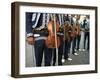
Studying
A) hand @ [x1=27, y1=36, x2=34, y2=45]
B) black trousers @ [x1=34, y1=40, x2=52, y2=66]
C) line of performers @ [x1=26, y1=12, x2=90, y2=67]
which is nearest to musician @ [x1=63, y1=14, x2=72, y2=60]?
line of performers @ [x1=26, y1=12, x2=90, y2=67]

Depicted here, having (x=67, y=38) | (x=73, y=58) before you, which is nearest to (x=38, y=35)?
(x=67, y=38)

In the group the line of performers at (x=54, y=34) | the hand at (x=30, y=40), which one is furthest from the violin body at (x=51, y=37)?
the hand at (x=30, y=40)

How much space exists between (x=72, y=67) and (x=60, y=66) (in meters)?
0.11

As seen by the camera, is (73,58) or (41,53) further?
(73,58)

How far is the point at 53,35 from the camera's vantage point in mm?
1986

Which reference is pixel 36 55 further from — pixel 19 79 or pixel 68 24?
pixel 68 24

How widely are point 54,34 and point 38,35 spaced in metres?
0.14

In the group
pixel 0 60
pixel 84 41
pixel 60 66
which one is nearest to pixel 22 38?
pixel 0 60

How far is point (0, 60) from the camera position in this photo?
1785mm

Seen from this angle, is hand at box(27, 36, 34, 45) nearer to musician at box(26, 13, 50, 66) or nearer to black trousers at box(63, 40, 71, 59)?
musician at box(26, 13, 50, 66)

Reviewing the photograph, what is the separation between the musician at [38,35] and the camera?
191 centimetres

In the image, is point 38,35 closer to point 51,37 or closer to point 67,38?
point 51,37

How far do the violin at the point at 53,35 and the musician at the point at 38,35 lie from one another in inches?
1.7

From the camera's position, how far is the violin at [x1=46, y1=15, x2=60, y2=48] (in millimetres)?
1975
